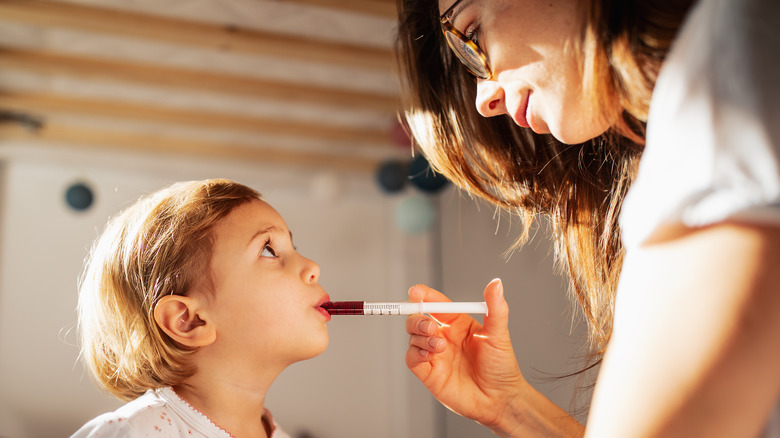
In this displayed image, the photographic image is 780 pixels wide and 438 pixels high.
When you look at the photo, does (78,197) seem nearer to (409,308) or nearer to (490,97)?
(409,308)

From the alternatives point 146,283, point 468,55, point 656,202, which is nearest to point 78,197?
point 146,283

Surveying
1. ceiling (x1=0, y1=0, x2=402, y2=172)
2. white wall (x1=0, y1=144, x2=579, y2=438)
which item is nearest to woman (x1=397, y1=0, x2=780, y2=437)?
ceiling (x1=0, y1=0, x2=402, y2=172)

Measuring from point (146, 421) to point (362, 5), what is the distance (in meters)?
1.41

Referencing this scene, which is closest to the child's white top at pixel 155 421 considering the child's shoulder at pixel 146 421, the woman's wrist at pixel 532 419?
the child's shoulder at pixel 146 421

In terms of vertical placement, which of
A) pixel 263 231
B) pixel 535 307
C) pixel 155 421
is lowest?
pixel 535 307

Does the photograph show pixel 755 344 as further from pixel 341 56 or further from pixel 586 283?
pixel 341 56

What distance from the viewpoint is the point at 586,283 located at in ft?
3.18

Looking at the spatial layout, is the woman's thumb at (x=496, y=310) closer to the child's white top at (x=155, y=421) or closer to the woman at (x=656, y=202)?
the woman at (x=656, y=202)

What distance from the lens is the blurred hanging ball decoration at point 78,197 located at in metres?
2.75

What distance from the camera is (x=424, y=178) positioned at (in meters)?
2.49

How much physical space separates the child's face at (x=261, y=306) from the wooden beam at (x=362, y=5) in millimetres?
1055

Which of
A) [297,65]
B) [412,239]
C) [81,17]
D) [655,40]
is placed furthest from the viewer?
[412,239]

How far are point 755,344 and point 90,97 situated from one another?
2882 mm

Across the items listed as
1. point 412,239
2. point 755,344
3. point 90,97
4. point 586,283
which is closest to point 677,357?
point 755,344
